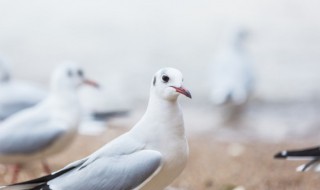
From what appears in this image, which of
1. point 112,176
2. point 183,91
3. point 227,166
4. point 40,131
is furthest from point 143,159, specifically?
point 227,166

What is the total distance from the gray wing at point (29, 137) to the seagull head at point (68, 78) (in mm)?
342

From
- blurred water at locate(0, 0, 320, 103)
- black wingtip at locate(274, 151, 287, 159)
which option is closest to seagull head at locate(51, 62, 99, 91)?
black wingtip at locate(274, 151, 287, 159)

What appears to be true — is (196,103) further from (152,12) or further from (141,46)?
(152,12)

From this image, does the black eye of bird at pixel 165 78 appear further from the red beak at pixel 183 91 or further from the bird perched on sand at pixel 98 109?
the bird perched on sand at pixel 98 109

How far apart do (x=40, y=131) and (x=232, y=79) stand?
11.6 feet

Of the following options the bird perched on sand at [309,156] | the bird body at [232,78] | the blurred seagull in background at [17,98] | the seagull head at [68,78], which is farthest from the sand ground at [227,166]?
the bird body at [232,78]

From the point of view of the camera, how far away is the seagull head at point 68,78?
492 cm

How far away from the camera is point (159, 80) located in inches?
128

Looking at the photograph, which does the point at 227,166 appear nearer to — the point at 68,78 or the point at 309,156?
the point at 68,78

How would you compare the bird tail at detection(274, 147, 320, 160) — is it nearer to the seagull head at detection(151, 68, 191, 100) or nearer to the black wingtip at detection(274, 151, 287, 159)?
the black wingtip at detection(274, 151, 287, 159)

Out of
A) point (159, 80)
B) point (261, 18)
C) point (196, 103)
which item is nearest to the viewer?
point (159, 80)

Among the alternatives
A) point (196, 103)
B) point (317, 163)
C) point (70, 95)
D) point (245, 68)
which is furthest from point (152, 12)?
point (317, 163)

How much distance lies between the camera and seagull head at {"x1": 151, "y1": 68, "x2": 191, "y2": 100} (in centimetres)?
321

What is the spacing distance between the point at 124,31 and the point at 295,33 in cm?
249
